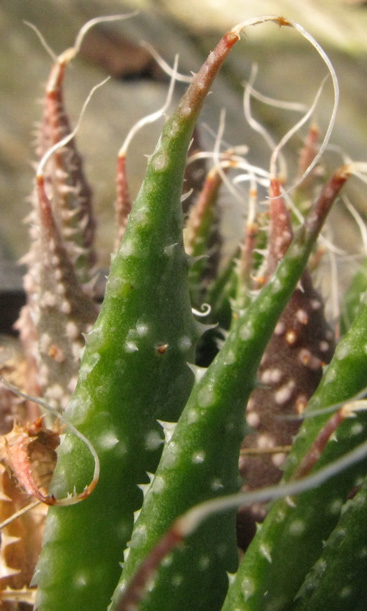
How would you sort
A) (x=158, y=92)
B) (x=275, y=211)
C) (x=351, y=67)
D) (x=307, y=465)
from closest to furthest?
(x=307, y=465)
(x=275, y=211)
(x=158, y=92)
(x=351, y=67)

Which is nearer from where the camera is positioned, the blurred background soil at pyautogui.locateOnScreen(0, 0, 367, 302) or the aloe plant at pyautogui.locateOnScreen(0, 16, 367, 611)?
the aloe plant at pyautogui.locateOnScreen(0, 16, 367, 611)

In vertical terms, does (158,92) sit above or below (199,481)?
above

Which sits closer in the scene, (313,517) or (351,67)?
(313,517)

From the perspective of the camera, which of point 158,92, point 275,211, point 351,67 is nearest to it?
point 275,211

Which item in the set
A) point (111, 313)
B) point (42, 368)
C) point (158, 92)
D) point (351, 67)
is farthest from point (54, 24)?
point (111, 313)

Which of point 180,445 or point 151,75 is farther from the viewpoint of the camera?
point 151,75

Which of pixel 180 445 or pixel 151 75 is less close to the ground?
pixel 151 75

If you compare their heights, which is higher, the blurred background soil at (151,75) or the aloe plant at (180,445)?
the blurred background soil at (151,75)

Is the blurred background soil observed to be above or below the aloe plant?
above

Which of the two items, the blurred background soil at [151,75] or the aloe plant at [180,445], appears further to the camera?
the blurred background soil at [151,75]

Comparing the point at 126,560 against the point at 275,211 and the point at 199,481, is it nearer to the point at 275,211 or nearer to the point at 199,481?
the point at 199,481

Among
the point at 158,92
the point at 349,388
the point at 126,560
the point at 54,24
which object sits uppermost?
the point at 54,24
